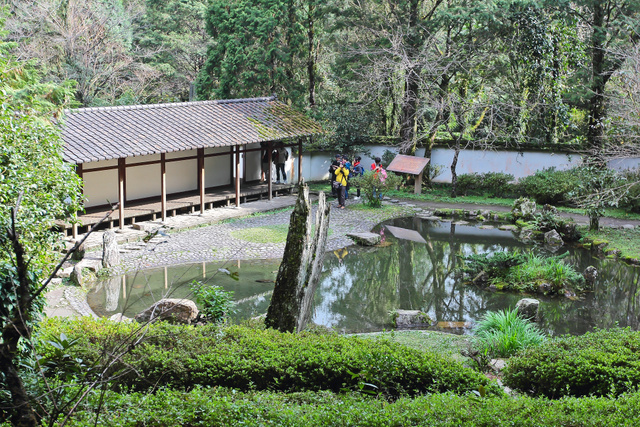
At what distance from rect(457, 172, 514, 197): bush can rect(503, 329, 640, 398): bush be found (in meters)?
16.2

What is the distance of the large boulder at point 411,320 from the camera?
1164 cm

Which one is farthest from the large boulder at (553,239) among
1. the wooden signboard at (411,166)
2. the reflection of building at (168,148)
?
the reflection of building at (168,148)

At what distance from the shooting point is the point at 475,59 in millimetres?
23516

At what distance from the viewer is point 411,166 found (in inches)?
939

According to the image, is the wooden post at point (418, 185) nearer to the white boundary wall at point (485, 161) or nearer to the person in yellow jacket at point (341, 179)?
the white boundary wall at point (485, 161)

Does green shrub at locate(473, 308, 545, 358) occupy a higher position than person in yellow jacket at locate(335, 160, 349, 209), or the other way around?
person in yellow jacket at locate(335, 160, 349, 209)

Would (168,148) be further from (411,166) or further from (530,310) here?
(530,310)

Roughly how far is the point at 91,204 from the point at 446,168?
14.4 metres

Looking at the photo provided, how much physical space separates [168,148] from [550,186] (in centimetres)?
1322

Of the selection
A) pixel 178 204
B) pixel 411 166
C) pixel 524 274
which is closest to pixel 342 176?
pixel 411 166

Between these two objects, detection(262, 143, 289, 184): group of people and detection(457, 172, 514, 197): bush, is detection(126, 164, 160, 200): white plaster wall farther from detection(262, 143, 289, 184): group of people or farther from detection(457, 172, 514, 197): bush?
detection(457, 172, 514, 197): bush

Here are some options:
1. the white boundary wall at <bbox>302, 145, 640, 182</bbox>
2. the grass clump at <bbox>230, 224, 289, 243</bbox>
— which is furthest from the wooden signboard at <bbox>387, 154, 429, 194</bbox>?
the grass clump at <bbox>230, 224, 289, 243</bbox>

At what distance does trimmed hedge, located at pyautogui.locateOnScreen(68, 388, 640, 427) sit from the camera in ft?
16.9

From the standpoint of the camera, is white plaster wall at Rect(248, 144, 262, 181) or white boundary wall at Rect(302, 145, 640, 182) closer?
white plaster wall at Rect(248, 144, 262, 181)
